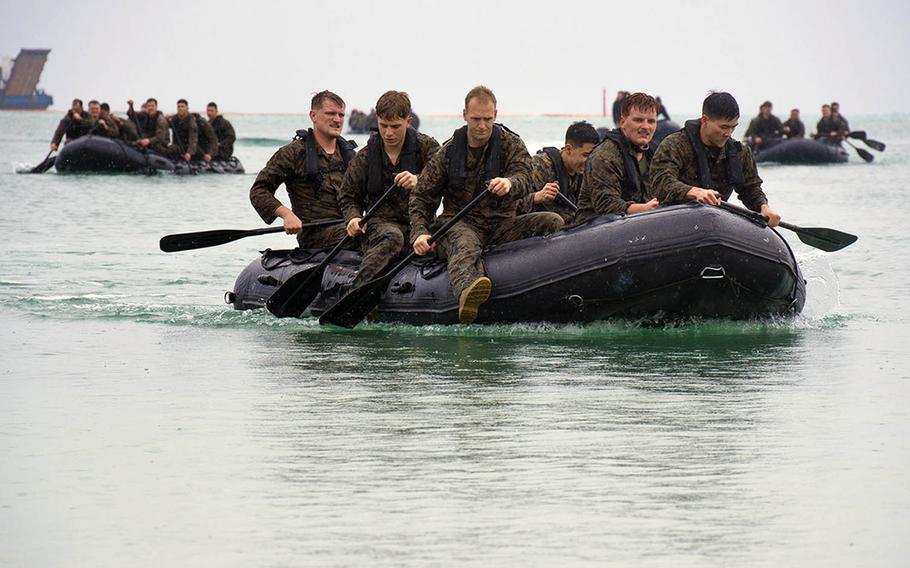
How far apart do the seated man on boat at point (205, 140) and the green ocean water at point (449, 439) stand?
67.0 ft

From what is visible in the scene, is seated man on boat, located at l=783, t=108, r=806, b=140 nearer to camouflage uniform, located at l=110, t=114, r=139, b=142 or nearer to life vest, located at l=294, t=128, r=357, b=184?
camouflage uniform, located at l=110, t=114, r=139, b=142

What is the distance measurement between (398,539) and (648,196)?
626cm

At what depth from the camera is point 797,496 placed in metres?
6.75

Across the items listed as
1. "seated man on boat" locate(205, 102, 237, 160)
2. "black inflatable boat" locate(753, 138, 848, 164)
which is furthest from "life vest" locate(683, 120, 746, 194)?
"black inflatable boat" locate(753, 138, 848, 164)

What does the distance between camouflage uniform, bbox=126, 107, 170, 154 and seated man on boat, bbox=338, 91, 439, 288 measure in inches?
908

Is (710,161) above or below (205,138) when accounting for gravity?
above

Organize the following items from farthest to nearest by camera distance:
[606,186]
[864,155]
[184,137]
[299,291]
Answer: [864,155], [184,137], [299,291], [606,186]

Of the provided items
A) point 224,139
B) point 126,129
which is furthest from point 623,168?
point 126,129

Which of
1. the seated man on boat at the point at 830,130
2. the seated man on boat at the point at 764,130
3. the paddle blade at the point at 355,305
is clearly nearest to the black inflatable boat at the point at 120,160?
the seated man on boat at the point at 764,130

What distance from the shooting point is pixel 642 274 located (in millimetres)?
10867

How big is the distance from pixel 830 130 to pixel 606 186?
3397 centimetres

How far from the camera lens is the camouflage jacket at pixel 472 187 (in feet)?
37.1

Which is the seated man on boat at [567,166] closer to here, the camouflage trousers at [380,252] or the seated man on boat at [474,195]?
the seated man on boat at [474,195]

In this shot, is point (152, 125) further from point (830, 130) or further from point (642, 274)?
point (642, 274)
